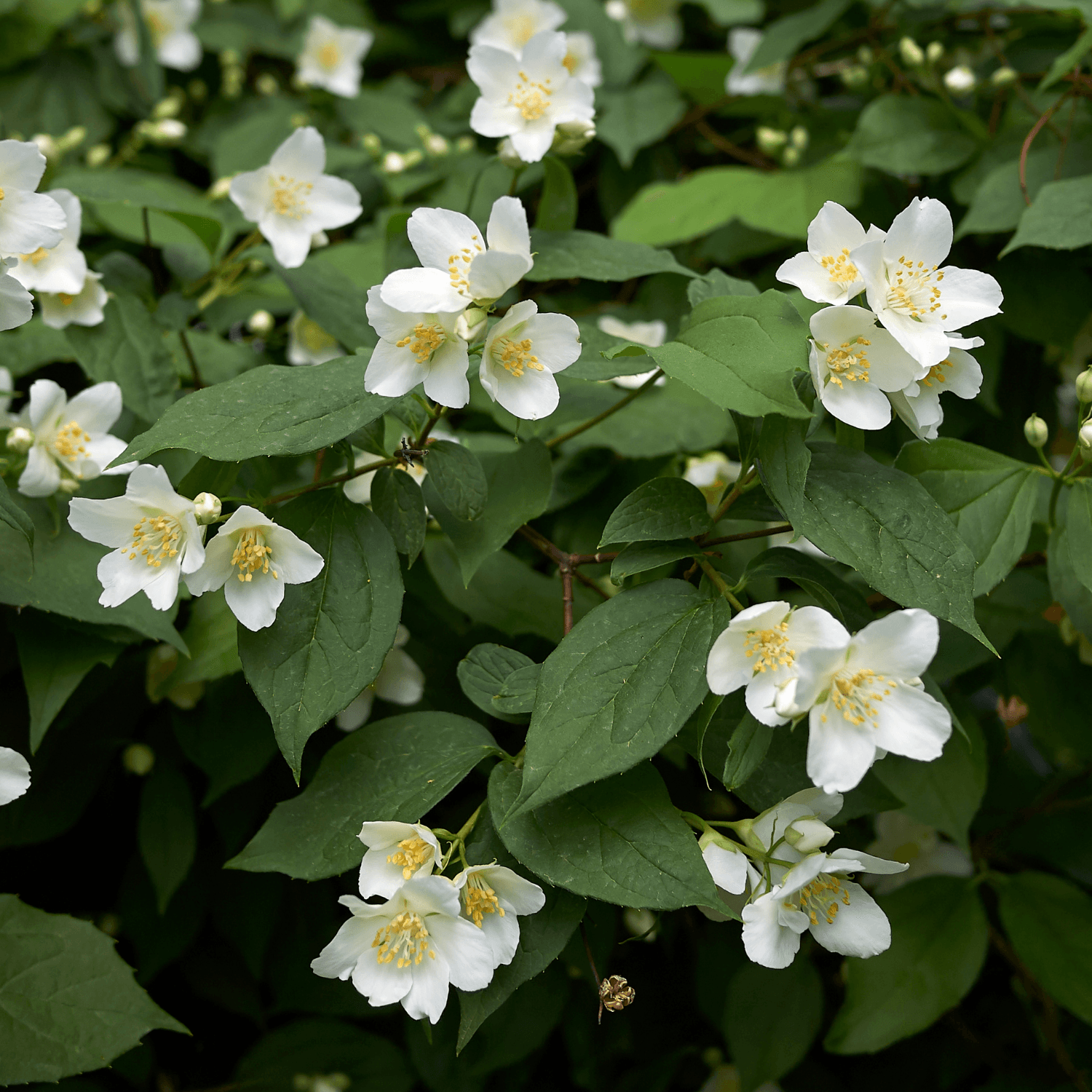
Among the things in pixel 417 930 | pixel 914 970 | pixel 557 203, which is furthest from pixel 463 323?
pixel 914 970

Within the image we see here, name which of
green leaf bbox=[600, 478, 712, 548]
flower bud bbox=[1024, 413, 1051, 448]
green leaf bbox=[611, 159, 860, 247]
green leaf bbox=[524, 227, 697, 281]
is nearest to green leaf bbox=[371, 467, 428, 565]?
green leaf bbox=[600, 478, 712, 548]

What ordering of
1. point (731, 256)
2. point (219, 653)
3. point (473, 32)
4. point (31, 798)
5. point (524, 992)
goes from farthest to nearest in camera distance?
1. point (473, 32)
2. point (731, 256)
3. point (524, 992)
4. point (31, 798)
5. point (219, 653)

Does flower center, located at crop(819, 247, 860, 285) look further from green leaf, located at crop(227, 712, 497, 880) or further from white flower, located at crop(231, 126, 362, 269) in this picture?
white flower, located at crop(231, 126, 362, 269)

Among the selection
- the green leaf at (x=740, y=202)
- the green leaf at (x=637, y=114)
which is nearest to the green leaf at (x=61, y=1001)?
the green leaf at (x=740, y=202)

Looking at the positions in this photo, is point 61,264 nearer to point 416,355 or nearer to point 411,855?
point 416,355

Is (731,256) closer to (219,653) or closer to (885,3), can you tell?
(885,3)

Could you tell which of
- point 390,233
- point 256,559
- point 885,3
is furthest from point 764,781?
point 885,3
